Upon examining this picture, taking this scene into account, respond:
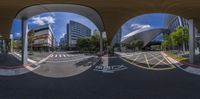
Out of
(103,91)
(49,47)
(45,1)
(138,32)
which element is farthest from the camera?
(138,32)

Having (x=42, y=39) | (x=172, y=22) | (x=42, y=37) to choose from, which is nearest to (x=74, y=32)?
(x=42, y=37)

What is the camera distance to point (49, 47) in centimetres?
5428

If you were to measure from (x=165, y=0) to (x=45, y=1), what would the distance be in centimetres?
861

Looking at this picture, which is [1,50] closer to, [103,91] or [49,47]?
[49,47]

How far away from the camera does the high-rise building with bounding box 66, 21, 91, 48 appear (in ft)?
137

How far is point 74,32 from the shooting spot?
47.4 metres

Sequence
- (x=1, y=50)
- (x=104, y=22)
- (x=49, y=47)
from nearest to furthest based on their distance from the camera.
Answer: (x=104, y=22), (x=1, y=50), (x=49, y=47)

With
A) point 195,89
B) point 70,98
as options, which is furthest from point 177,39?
point 70,98

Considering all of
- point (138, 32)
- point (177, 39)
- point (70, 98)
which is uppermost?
point (138, 32)

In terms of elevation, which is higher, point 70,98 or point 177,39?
point 177,39

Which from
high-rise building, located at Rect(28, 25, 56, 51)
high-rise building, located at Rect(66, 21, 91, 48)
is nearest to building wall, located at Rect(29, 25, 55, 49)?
high-rise building, located at Rect(28, 25, 56, 51)

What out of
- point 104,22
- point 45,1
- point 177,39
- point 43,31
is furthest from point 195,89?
point 43,31

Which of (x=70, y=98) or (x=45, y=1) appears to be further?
(x=45, y=1)

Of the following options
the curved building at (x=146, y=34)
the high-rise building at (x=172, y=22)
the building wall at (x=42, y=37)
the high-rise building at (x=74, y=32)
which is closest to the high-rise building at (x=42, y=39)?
the building wall at (x=42, y=37)
